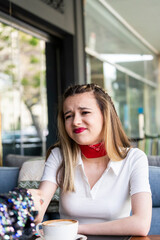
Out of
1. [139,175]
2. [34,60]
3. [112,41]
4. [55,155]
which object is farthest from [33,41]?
[139,175]

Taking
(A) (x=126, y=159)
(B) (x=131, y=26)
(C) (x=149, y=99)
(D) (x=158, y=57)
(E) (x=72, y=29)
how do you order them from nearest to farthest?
(A) (x=126, y=159) → (E) (x=72, y=29) → (B) (x=131, y=26) → (D) (x=158, y=57) → (C) (x=149, y=99)

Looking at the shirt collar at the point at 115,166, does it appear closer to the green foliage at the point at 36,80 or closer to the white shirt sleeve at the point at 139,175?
the white shirt sleeve at the point at 139,175

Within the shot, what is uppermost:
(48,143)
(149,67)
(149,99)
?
(149,67)

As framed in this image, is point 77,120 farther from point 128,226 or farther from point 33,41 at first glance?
point 33,41

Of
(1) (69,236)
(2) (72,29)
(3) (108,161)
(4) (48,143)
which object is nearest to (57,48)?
(2) (72,29)

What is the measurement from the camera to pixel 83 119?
141 cm

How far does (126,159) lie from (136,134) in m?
5.14

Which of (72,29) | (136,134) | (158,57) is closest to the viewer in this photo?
(72,29)

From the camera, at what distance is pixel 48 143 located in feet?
18.0

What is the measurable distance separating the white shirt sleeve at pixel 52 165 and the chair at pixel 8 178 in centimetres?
113

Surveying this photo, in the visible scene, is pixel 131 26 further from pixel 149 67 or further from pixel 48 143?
pixel 48 143

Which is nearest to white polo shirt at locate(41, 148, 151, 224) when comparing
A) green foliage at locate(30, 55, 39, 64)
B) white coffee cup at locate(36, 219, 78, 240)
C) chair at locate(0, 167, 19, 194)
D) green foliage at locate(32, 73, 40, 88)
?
white coffee cup at locate(36, 219, 78, 240)

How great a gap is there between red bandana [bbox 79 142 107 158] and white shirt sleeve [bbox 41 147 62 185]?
12 cm

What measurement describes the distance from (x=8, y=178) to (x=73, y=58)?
2924 millimetres
